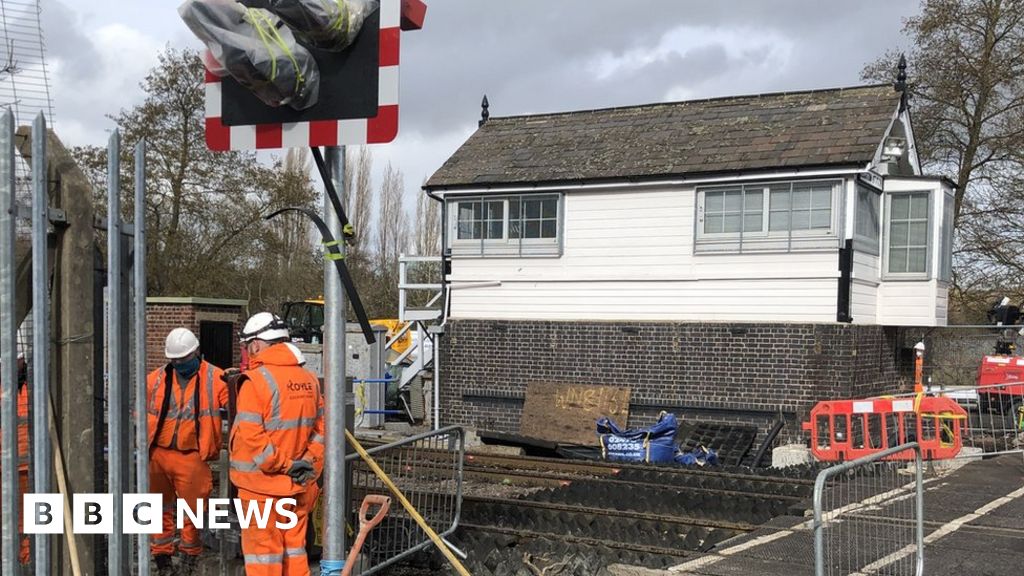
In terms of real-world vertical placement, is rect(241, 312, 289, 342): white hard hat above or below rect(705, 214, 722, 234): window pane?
below

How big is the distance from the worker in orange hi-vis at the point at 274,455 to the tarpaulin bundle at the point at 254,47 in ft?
8.12

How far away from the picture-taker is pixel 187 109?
29.6 meters

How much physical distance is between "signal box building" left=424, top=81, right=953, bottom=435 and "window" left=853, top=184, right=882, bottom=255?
6 centimetres

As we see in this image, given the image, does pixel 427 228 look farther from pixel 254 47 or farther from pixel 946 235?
pixel 254 47

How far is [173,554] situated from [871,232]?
13477mm

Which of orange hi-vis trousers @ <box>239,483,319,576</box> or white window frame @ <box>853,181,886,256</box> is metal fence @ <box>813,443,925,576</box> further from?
white window frame @ <box>853,181,886,256</box>

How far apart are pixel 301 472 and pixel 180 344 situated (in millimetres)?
2013

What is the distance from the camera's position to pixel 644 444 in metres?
14.7

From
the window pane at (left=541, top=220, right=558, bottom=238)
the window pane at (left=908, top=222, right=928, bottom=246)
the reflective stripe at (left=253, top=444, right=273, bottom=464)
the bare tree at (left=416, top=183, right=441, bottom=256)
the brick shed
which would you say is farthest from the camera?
the bare tree at (left=416, top=183, right=441, bottom=256)

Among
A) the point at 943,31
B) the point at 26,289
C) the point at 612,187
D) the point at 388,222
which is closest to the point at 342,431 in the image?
the point at 26,289

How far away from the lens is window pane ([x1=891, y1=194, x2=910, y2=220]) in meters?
17.5

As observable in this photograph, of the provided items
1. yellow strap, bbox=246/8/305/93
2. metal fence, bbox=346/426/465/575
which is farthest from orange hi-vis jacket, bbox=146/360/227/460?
yellow strap, bbox=246/8/305/93

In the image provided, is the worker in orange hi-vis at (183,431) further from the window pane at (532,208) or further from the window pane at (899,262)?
the window pane at (899,262)

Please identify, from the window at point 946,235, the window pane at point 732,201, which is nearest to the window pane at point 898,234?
the window at point 946,235
